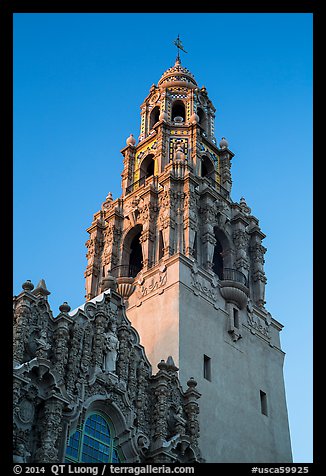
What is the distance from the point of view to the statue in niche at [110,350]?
26328 millimetres

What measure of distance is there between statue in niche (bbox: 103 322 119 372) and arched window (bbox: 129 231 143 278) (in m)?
12.3

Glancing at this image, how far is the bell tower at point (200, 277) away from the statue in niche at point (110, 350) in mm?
2918

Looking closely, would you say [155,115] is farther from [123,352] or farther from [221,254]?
[123,352]

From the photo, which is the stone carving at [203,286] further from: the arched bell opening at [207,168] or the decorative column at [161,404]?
the arched bell opening at [207,168]

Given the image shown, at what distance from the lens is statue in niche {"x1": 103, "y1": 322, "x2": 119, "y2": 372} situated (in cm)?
2633

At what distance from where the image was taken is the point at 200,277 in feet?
115

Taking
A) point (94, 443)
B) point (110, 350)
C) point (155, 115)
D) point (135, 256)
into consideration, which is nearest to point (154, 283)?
point (135, 256)

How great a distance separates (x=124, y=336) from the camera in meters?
27.9

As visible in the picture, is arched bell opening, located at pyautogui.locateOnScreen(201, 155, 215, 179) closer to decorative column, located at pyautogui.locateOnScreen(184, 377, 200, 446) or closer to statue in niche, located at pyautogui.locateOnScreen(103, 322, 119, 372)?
decorative column, located at pyautogui.locateOnScreen(184, 377, 200, 446)

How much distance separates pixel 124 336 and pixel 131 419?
3.57 metres

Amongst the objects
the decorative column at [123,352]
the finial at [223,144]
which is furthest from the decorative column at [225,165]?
the decorative column at [123,352]

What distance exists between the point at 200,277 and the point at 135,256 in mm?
6620
